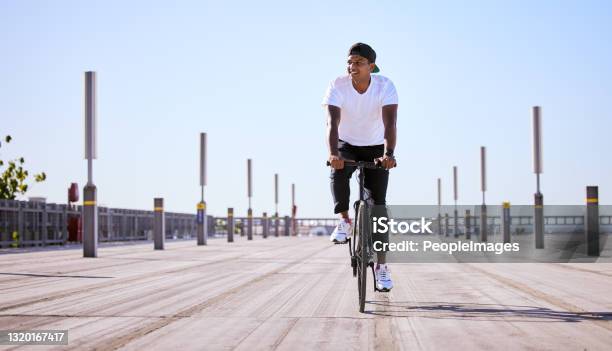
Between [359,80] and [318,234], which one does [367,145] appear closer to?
[359,80]

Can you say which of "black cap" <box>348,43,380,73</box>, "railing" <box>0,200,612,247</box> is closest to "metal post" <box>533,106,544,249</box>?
"railing" <box>0,200,612,247</box>

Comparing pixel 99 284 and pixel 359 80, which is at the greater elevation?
pixel 359 80

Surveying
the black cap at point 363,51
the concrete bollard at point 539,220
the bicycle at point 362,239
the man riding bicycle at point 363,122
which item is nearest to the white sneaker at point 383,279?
the man riding bicycle at point 363,122

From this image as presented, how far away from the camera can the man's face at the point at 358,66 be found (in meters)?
5.71

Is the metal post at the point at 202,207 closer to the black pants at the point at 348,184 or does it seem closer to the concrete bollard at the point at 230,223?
the concrete bollard at the point at 230,223

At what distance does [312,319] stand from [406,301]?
54.9 inches

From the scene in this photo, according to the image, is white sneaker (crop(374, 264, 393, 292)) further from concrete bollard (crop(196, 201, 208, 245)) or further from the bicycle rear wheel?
concrete bollard (crop(196, 201, 208, 245))

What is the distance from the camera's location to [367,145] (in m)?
5.94

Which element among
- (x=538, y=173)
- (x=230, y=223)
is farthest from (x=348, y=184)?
(x=230, y=223)

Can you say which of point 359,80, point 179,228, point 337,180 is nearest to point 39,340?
point 337,180

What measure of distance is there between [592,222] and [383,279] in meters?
8.73

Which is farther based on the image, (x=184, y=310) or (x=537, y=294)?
(x=537, y=294)

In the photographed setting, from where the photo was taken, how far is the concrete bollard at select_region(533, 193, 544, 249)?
17.8 meters

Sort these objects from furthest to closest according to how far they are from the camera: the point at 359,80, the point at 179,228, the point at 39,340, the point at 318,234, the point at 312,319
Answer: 1. the point at 318,234
2. the point at 179,228
3. the point at 359,80
4. the point at 312,319
5. the point at 39,340
